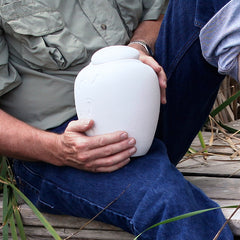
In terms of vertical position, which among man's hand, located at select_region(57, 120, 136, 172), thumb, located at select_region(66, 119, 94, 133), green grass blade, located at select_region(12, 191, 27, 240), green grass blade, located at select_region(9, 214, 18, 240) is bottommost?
green grass blade, located at select_region(12, 191, 27, 240)

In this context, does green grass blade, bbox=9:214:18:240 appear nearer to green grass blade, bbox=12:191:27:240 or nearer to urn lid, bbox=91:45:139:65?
green grass blade, bbox=12:191:27:240

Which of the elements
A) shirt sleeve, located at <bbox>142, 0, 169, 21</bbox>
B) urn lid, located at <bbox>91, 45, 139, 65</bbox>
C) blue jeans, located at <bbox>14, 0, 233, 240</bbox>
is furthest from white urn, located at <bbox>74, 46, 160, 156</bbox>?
shirt sleeve, located at <bbox>142, 0, 169, 21</bbox>

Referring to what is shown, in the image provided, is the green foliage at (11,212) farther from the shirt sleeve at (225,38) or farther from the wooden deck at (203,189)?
the shirt sleeve at (225,38)

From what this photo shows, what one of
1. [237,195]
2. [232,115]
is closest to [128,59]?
[237,195]

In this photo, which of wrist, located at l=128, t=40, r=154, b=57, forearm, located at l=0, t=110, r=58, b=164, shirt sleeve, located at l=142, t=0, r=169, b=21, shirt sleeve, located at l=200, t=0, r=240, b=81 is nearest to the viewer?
shirt sleeve, located at l=200, t=0, r=240, b=81

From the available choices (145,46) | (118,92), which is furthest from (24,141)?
(145,46)

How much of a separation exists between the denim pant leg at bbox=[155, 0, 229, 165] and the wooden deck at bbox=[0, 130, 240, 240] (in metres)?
0.15

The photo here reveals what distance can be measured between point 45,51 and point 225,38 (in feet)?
1.53

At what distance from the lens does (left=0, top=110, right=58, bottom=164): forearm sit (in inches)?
48.6

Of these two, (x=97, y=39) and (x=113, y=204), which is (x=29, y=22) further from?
(x=113, y=204)

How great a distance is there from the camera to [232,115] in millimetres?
2396

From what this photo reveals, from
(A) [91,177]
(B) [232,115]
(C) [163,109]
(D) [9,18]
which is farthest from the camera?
(B) [232,115]

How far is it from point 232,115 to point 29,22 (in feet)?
4.32

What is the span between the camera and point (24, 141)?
126cm
